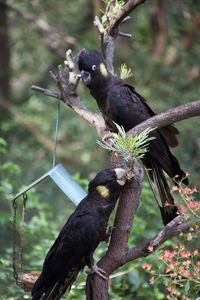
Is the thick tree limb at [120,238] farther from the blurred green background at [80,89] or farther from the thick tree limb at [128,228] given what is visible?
the blurred green background at [80,89]

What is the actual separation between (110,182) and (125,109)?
2.65 feet

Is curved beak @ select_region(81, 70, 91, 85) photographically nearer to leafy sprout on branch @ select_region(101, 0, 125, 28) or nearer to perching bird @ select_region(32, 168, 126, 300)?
leafy sprout on branch @ select_region(101, 0, 125, 28)

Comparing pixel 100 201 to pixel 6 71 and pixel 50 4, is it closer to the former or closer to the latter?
pixel 6 71

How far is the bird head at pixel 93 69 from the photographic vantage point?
2854 mm

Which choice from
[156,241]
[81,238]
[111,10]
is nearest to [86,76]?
[111,10]

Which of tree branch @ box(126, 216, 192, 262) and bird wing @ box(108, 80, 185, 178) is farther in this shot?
bird wing @ box(108, 80, 185, 178)

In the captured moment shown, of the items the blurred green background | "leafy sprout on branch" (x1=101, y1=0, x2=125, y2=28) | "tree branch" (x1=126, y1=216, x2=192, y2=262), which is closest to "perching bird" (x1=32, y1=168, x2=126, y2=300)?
"tree branch" (x1=126, y1=216, x2=192, y2=262)

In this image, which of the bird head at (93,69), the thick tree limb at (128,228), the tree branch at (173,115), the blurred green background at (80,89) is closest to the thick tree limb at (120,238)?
the thick tree limb at (128,228)

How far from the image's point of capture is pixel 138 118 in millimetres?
2930

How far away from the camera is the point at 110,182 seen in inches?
88.7

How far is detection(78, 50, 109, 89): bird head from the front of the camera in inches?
112

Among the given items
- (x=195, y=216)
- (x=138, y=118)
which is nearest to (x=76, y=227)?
(x=195, y=216)

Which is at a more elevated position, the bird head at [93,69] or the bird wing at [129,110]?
the bird head at [93,69]

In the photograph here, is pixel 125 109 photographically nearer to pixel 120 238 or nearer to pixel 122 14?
pixel 122 14
